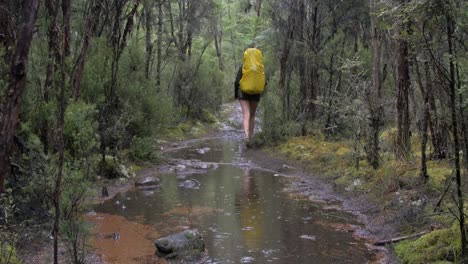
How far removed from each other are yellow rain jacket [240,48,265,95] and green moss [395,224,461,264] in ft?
21.9

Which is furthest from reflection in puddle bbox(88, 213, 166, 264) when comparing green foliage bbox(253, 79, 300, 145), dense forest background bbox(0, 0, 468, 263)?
green foliage bbox(253, 79, 300, 145)

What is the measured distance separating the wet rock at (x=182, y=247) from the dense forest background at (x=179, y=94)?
95cm

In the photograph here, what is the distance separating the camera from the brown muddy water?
5.85m

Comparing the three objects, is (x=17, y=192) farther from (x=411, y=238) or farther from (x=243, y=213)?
(x=411, y=238)

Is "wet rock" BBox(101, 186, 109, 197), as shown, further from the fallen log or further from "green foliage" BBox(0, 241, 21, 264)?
the fallen log

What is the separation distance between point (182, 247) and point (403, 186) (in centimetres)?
399

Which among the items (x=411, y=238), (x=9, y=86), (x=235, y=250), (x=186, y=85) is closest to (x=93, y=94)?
(x=235, y=250)

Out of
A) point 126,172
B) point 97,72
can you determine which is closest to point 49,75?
point 97,72

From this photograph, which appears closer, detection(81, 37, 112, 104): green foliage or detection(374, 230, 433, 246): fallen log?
detection(374, 230, 433, 246): fallen log

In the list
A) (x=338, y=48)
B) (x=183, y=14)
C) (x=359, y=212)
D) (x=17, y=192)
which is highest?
(x=183, y=14)

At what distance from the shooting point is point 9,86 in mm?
2508

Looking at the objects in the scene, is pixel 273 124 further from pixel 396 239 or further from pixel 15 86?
pixel 15 86

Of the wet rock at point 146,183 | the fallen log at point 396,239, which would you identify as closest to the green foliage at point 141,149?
the wet rock at point 146,183

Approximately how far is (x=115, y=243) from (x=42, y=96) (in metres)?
2.45
